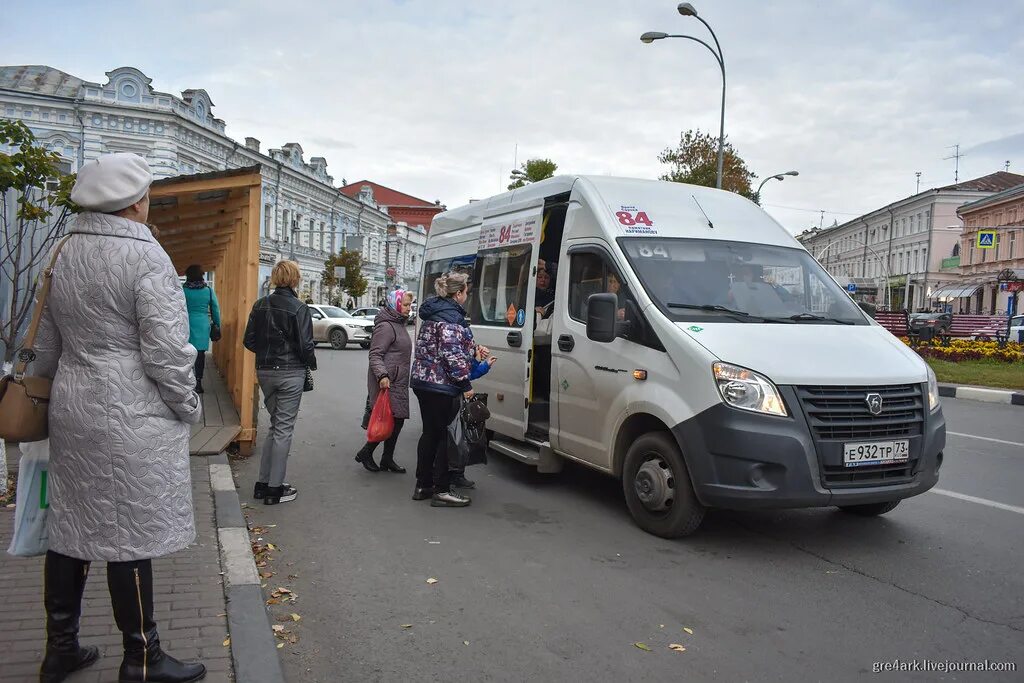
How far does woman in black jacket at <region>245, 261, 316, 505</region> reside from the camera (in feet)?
21.4

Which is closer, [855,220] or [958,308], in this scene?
[958,308]

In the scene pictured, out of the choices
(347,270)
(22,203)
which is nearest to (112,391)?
(22,203)

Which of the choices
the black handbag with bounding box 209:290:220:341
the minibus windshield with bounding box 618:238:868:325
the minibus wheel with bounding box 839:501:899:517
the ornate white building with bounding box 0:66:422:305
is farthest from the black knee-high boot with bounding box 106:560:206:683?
the ornate white building with bounding box 0:66:422:305

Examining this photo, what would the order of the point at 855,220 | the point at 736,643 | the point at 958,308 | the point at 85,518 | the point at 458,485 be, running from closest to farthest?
1. the point at 85,518
2. the point at 736,643
3. the point at 458,485
4. the point at 958,308
5. the point at 855,220

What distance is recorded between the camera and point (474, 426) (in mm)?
6746

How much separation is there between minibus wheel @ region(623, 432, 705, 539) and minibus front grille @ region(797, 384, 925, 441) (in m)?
0.88

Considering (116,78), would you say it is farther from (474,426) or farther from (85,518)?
(85,518)

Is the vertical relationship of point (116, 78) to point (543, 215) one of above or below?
above

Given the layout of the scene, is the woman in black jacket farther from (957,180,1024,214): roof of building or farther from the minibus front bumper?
(957,180,1024,214): roof of building

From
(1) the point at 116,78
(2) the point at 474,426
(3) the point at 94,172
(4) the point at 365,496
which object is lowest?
(4) the point at 365,496

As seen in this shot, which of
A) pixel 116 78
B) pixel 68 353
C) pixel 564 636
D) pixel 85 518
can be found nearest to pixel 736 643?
pixel 564 636

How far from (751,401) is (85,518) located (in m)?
3.63

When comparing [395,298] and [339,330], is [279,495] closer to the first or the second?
[395,298]

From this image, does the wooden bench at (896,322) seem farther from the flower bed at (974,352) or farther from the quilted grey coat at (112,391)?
the quilted grey coat at (112,391)
